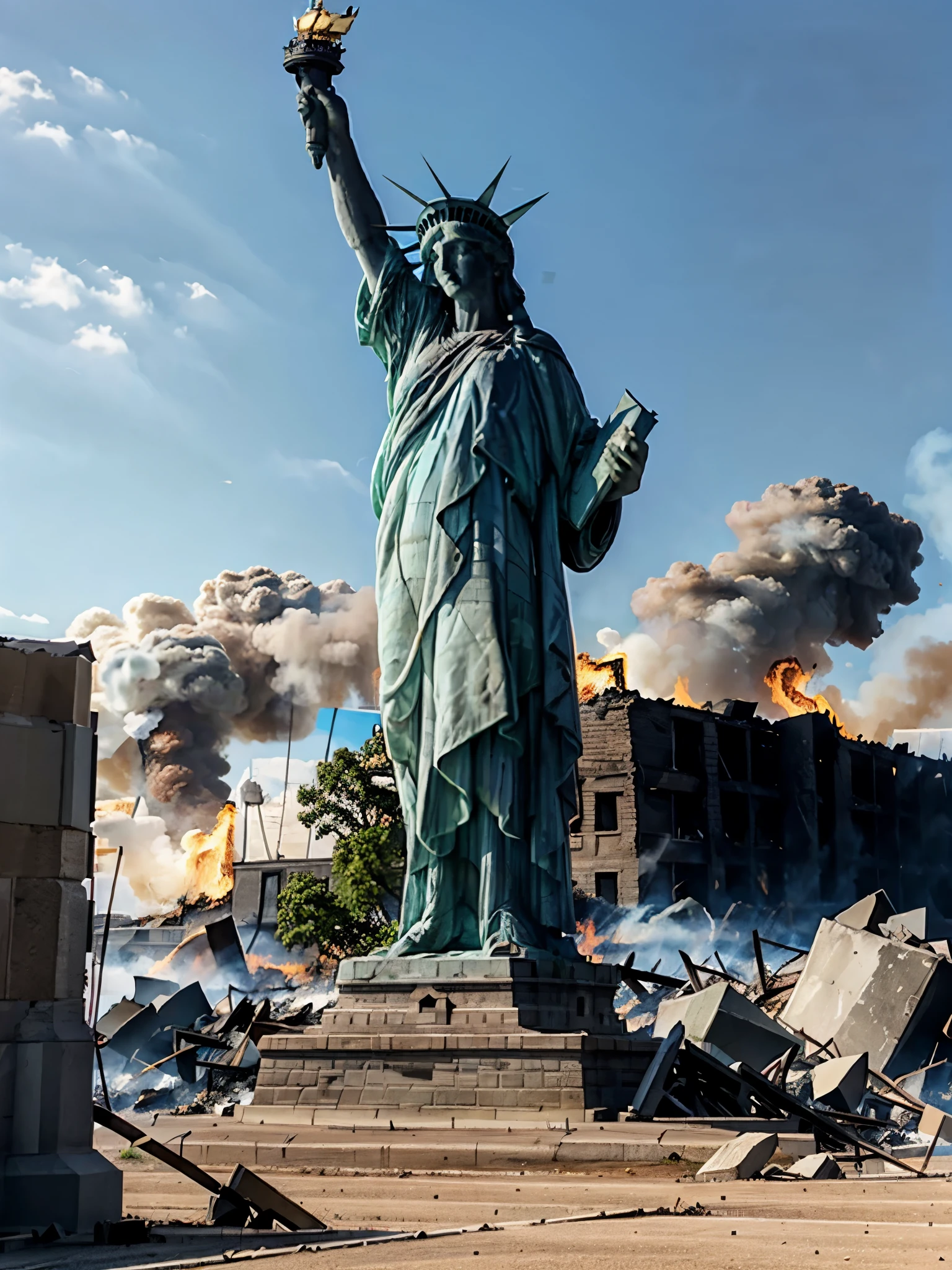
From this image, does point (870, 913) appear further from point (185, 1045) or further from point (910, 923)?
point (185, 1045)

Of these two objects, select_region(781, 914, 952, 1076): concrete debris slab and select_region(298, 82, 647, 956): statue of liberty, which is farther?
select_region(781, 914, 952, 1076): concrete debris slab

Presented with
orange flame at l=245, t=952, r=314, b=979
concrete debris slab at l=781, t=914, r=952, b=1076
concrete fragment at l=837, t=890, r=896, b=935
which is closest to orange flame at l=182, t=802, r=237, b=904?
orange flame at l=245, t=952, r=314, b=979

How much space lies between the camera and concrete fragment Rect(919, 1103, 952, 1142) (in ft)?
35.4

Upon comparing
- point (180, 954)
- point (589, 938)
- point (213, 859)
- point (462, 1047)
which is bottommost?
point (462, 1047)

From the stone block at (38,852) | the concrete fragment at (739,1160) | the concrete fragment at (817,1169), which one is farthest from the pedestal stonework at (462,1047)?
the stone block at (38,852)

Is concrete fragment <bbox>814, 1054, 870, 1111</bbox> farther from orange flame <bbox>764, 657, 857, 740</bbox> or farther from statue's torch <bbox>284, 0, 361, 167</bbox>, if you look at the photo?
orange flame <bbox>764, 657, 857, 740</bbox>

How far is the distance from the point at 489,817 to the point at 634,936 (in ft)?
72.7

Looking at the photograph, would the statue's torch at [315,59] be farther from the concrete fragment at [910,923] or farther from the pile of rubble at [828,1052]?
the concrete fragment at [910,923]

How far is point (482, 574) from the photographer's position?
12961mm

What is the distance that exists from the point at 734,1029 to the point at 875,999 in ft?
8.34

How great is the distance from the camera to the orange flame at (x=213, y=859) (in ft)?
177

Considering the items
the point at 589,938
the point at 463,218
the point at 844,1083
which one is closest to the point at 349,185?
the point at 463,218

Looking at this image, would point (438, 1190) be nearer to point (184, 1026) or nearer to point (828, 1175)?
point (828, 1175)

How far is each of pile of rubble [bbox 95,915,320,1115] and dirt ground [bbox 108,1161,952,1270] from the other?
470cm
